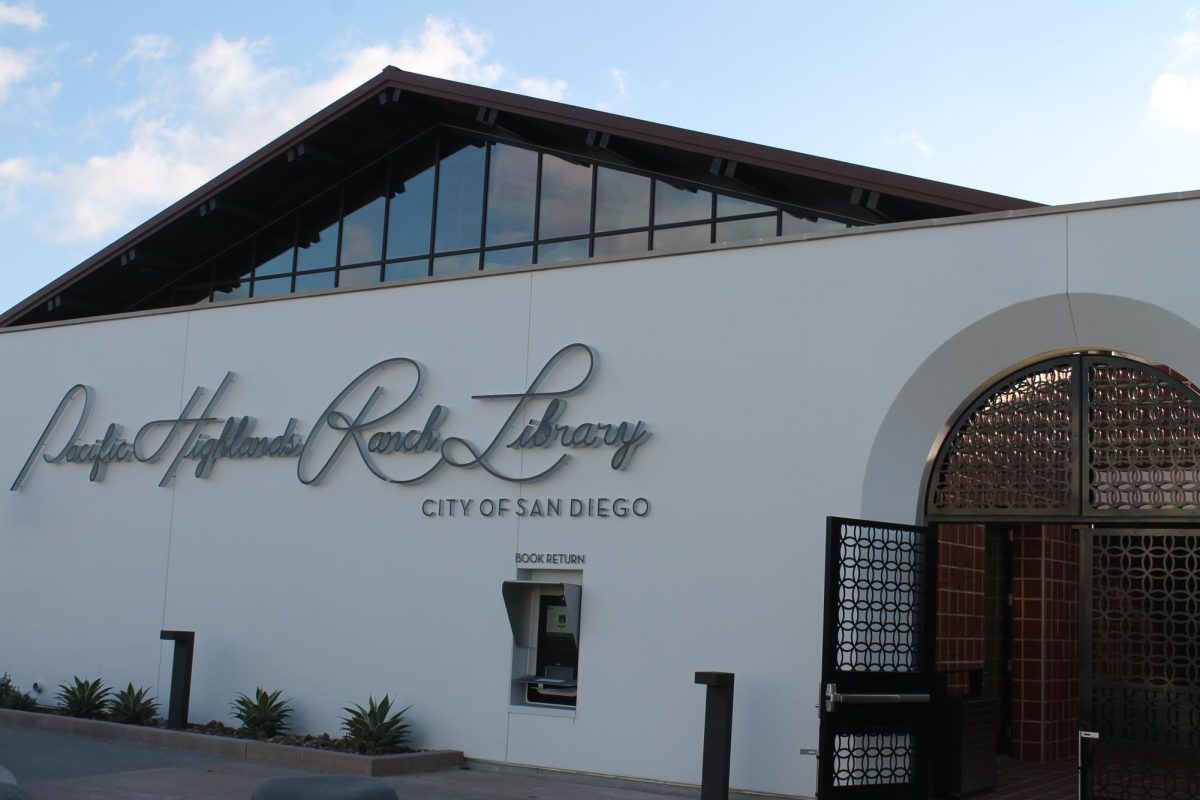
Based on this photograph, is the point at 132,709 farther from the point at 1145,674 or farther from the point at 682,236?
the point at 1145,674

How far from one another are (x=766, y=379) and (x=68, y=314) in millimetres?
12720

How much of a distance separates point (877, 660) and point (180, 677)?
7861 millimetres

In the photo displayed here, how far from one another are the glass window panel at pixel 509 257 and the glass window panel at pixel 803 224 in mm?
3292

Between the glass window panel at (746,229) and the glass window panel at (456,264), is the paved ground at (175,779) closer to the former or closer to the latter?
the glass window panel at (746,229)

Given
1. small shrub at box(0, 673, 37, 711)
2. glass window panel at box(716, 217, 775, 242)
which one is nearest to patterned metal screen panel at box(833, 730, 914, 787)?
glass window panel at box(716, 217, 775, 242)

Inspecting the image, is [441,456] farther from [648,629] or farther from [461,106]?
[461,106]

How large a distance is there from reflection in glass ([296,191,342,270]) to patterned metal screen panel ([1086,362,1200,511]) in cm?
1068

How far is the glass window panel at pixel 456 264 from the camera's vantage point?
15703mm

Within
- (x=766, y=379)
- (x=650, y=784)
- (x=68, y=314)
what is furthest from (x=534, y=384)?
(x=68, y=314)

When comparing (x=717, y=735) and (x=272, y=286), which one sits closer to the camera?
(x=717, y=735)

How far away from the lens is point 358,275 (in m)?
16.7

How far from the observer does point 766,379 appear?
11.1 m

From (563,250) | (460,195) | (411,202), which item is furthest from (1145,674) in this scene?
(411,202)

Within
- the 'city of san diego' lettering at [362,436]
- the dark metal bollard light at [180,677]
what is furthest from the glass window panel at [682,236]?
the dark metal bollard light at [180,677]
